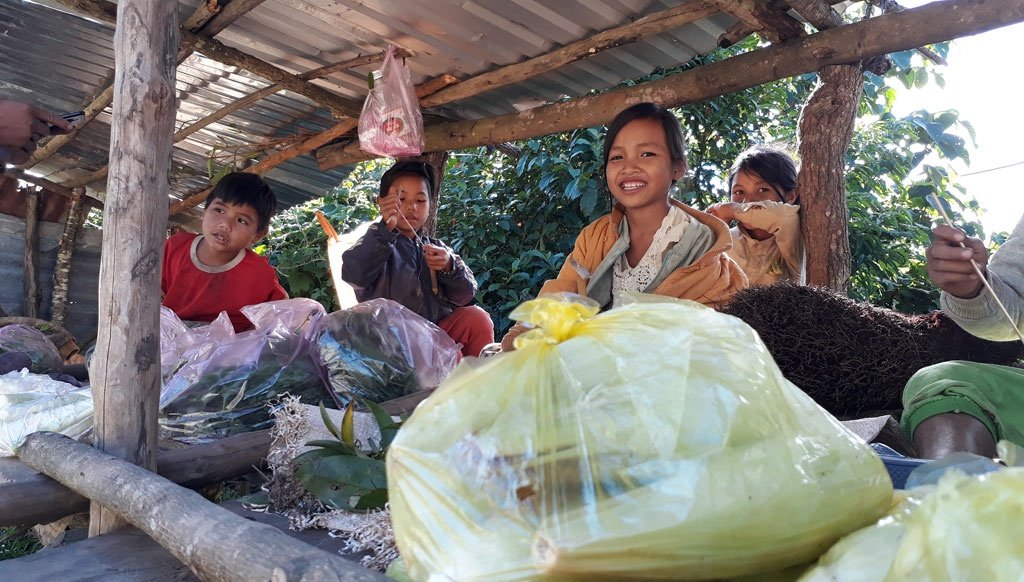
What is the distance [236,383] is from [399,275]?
1.24 m

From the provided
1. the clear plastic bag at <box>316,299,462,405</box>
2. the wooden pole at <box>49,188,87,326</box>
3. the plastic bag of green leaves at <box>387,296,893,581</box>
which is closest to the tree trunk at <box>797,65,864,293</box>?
the clear plastic bag at <box>316,299,462,405</box>

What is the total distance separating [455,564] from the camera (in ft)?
2.05

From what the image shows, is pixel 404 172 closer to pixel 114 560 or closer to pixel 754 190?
pixel 754 190

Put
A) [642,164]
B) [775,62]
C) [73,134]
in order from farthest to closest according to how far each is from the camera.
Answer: [73,134] → [775,62] → [642,164]

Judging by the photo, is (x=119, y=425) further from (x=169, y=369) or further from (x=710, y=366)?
(x=710, y=366)

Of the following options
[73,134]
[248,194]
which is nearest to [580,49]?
[248,194]

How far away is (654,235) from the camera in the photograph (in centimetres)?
259

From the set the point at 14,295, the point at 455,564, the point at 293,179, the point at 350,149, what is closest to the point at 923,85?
the point at 350,149

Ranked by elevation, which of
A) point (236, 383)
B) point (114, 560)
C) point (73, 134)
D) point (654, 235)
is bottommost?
point (114, 560)

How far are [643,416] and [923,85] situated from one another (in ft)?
18.6

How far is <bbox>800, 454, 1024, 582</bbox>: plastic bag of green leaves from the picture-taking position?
1.60ft

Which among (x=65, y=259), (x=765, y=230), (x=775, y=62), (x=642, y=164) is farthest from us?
(x=65, y=259)

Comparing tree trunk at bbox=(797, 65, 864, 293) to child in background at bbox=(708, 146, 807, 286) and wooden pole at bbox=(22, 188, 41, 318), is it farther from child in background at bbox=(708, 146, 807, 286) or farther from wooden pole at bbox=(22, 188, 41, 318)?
wooden pole at bbox=(22, 188, 41, 318)

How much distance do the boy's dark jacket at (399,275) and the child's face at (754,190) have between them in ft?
4.59
